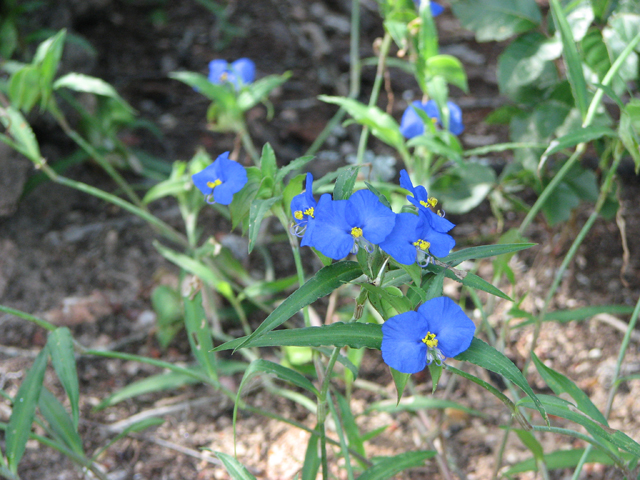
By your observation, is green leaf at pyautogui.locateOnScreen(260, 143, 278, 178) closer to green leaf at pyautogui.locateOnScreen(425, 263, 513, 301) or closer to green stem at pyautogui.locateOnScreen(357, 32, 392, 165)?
green leaf at pyautogui.locateOnScreen(425, 263, 513, 301)

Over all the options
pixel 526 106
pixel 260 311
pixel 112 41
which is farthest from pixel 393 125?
pixel 112 41

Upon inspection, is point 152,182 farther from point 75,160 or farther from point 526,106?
point 526,106

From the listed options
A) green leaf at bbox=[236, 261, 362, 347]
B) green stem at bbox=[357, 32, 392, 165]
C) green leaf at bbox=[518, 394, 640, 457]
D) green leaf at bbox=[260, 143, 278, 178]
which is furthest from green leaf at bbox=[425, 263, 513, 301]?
green stem at bbox=[357, 32, 392, 165]

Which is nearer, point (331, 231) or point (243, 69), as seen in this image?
point (331, 231)

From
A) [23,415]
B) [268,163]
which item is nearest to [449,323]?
[268,163]

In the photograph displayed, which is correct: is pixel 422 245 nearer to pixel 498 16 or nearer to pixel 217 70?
pixel 498 16
